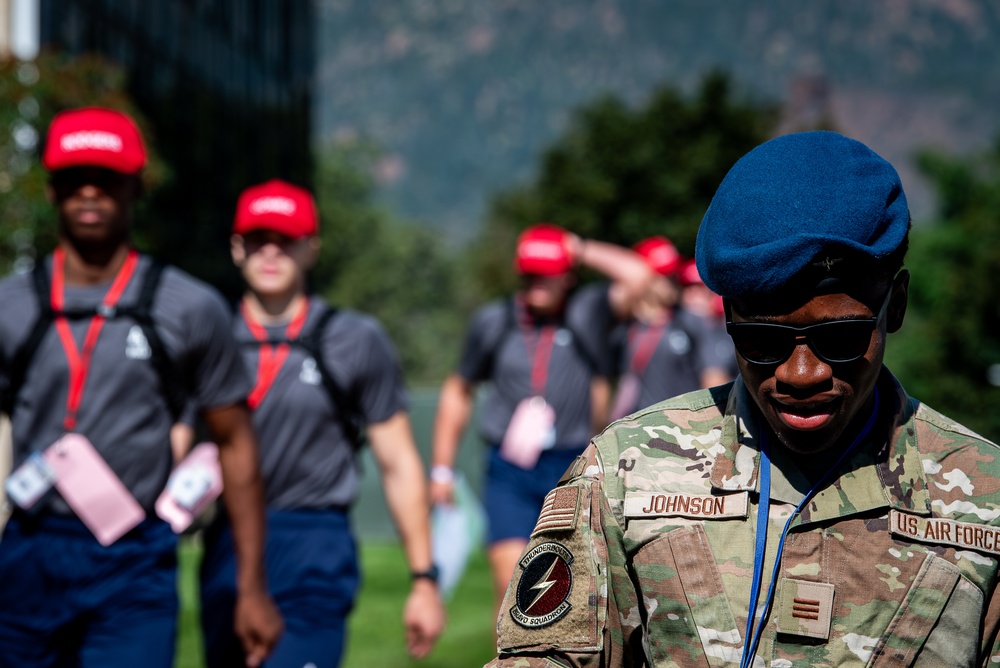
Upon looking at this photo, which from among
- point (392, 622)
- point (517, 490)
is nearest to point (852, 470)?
point (517, 490)

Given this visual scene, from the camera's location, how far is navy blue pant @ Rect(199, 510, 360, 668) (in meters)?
5.74

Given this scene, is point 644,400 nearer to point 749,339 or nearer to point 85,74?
point 85,74

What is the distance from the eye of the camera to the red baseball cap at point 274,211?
20.1 feet

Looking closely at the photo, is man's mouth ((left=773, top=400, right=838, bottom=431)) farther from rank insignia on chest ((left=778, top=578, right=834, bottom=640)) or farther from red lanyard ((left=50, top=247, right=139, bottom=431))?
red lanyard ((left=50, top=247, right=139, bottom=431))

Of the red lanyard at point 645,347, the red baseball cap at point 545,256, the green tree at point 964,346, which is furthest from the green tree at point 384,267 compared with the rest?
the red baseball cap at point 545,256

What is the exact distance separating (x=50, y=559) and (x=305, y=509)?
145cm

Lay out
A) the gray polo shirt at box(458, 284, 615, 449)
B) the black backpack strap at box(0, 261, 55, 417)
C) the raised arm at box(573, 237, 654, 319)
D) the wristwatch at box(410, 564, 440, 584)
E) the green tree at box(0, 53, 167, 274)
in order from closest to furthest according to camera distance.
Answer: the black backpack strap at box(0, 261, 55, 417), the wristwatch at box(410, 564, 440, 584), the raised arm at box(573, 237, 654, 319), the gray polo shirt at box(458, 284, 615, 449), the green tree at box(0, 53, 167, 274)

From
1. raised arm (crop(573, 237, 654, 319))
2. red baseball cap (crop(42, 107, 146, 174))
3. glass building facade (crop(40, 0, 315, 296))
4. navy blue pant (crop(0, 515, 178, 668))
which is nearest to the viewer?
navy blue pant (crop(0, 515, 178, 668))

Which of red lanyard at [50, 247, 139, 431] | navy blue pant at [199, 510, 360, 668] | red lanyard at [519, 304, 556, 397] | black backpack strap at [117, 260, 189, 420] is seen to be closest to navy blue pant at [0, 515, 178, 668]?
red lanyard at [50, 247, 139, 431]

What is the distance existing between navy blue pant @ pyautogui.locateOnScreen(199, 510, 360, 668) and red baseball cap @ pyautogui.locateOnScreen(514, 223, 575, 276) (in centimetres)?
312

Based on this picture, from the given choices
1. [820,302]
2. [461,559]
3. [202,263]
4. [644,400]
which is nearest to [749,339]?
[820,302]

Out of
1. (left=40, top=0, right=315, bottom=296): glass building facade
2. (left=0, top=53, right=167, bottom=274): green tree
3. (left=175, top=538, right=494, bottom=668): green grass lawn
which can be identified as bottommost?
(left=175, top=538, right=494, bottom=668): green grass lawn

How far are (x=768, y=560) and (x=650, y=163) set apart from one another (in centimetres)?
6137

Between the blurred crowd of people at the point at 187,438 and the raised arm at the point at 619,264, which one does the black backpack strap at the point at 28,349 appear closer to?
the blurred crowd of people at the point at 187,438
